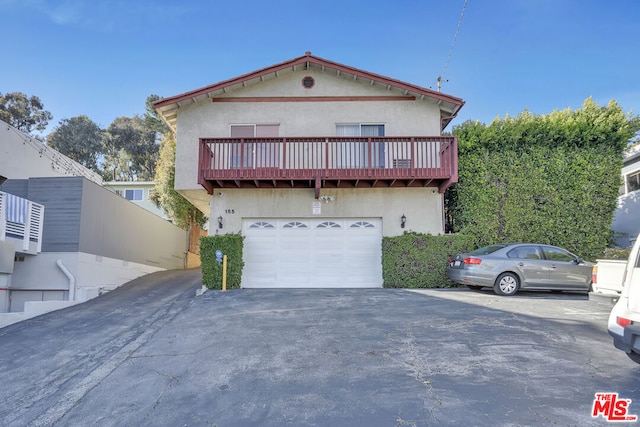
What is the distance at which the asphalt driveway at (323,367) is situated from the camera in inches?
151

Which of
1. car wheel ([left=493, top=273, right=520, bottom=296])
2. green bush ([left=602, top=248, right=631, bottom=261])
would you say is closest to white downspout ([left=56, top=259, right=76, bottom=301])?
car wheel ([left=493, top=273, right=520, bottom=296])

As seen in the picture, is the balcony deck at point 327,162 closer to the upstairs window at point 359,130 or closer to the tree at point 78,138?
the upstairs window at point 359,130

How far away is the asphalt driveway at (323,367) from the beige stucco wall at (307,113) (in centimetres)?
630

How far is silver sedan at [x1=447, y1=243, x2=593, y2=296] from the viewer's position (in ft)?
32.6

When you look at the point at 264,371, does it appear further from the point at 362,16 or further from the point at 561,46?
the point at 561,46

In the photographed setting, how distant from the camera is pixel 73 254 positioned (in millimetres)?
11062

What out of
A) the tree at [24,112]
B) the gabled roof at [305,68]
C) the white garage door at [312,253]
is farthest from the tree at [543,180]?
the tree at [24,112]

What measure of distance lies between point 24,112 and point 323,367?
128 ft

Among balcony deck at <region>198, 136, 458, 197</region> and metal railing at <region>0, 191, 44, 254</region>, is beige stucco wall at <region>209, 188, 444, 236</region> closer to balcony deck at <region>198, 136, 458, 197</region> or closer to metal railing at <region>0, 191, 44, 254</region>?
balcony deck at <region>198, 136, 458, 197</region>

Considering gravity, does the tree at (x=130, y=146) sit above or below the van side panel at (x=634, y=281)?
above

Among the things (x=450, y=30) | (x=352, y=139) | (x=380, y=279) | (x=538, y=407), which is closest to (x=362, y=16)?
(x=450, y=30)

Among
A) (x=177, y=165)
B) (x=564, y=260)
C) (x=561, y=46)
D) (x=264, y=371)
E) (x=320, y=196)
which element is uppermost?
(x=561, y=46)

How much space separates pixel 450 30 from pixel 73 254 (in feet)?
45.2

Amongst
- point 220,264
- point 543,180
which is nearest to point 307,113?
point 220,264
